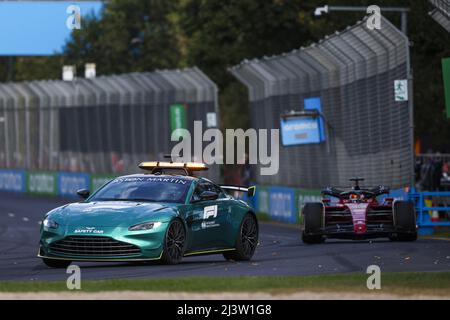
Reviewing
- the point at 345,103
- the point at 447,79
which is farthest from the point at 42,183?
the point at 447,79

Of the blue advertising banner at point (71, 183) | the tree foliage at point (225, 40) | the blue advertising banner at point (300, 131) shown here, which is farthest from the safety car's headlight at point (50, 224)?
the blue advertising banner at point (71, 183)

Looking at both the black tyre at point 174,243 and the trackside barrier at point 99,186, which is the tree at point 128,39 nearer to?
the trackside barrier at point 99,186

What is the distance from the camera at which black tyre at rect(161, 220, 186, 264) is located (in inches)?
719

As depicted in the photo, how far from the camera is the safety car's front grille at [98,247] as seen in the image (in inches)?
704

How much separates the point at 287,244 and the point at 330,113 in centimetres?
998

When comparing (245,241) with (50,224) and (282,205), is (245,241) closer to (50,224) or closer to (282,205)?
(50,224)

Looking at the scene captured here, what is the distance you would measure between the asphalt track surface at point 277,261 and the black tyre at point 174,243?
146 millimetres

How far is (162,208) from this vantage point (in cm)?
1861

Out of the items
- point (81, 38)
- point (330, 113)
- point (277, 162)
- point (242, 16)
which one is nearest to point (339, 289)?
point (330, 113)

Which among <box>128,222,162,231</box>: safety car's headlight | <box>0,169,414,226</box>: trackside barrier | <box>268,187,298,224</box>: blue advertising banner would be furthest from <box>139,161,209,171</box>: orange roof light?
<box>268,187,298,224</box>: blue advertising banner

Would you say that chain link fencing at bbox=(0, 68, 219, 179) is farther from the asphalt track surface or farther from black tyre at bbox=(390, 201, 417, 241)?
black tyre at bbox=(390, 201, 417, 241)

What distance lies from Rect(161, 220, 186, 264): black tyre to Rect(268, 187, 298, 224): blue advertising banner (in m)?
17.1

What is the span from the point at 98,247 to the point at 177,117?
2661 centimetres
